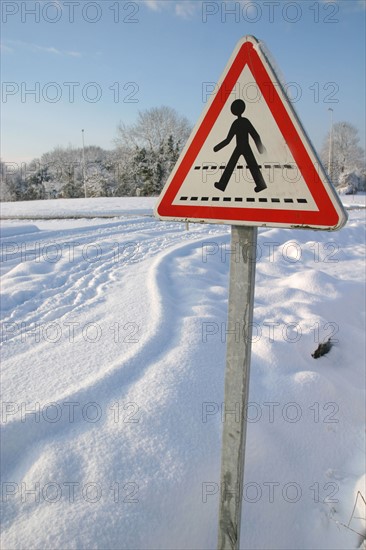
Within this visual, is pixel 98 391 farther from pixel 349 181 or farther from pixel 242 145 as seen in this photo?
pixel 349 181

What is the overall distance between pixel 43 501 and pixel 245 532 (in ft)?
3.53

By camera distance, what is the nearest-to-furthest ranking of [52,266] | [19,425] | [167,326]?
[19,425]
[167,326]
[52,266]

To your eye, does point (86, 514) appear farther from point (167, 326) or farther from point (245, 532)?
point (167, 326)

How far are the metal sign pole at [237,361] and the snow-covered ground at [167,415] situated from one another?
58 mm

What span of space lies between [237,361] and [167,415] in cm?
133

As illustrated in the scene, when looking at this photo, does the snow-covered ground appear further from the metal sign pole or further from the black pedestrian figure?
the black pedestrian figure

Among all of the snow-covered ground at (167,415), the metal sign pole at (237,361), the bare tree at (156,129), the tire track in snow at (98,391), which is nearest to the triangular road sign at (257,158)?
the metal sign pole at (237,361)

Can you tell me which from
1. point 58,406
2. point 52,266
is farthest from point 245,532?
point 52,266

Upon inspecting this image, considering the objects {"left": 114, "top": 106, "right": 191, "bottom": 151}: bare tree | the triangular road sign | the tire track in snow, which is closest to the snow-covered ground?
the tire track in snow

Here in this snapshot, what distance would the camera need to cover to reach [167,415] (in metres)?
2.44

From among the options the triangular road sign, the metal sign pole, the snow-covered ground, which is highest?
the triangular road sign

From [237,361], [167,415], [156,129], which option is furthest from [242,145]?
[156,129]

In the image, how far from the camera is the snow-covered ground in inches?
74.4

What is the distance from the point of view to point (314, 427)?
2.71m
